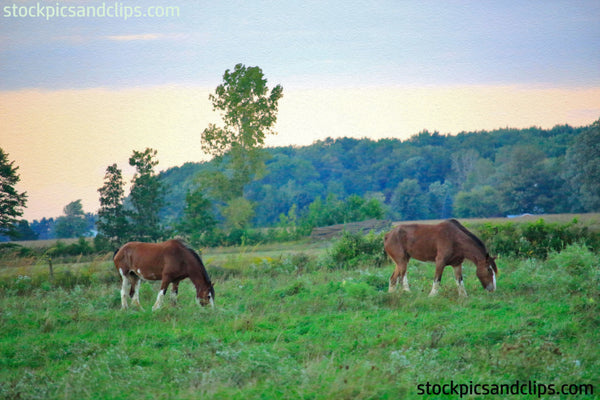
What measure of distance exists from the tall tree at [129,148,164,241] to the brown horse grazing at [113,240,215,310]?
2164cm

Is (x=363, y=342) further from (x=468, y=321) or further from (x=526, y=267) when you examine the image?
(x=526, y=267)

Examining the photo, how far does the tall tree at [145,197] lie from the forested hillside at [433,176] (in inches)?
848

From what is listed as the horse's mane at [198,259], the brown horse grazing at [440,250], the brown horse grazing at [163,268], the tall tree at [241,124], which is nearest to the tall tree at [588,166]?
the tall tree at [241,124]

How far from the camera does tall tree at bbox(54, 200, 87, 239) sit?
6404cm

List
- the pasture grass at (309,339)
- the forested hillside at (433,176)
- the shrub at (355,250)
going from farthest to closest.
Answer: the forested hillside at (433,176)
the shrub at (355,250)
the pasture grass at (309,339)

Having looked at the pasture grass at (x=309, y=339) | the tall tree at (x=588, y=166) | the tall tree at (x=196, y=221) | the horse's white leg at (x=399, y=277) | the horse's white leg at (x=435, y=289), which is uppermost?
the tall tree at (x=588, y=166)

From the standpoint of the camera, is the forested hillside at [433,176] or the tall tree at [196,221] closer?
the tall tree at [196,221]

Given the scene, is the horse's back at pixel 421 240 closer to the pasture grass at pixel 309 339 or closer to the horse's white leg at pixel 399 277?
the horse's white leg at pixel 399 277

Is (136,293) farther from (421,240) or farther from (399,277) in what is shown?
(421,240)

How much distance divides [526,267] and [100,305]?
39.5ft

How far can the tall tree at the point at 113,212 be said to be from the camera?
34.1 meters

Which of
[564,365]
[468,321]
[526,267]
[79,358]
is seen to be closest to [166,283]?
[79,358]

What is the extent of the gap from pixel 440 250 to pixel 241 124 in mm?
34312

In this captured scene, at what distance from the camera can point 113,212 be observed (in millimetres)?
34719
